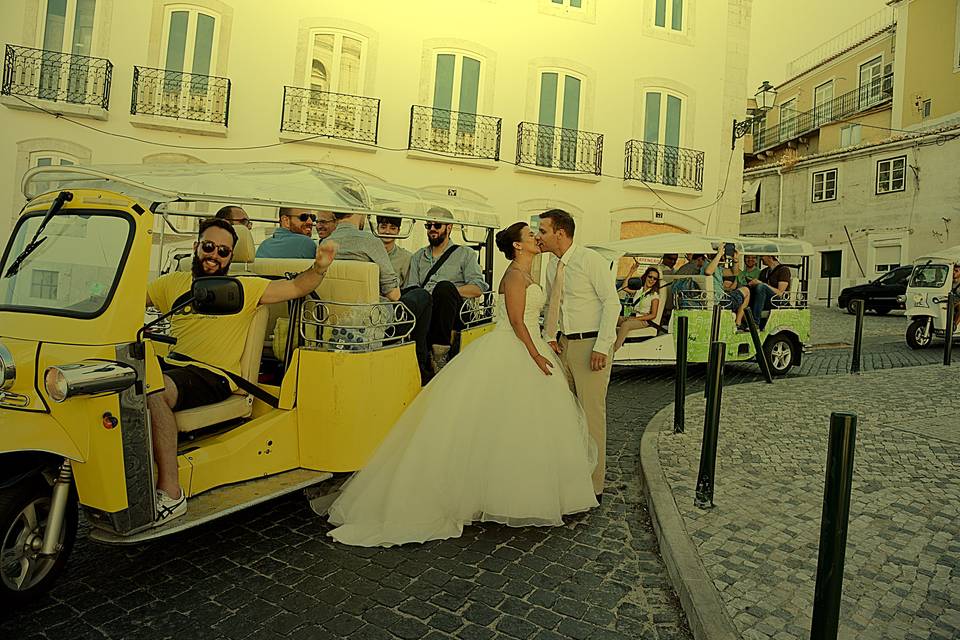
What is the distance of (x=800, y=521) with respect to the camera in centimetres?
436

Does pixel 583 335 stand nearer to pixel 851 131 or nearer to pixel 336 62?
pixel 336 62

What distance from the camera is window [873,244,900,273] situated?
27266 mm

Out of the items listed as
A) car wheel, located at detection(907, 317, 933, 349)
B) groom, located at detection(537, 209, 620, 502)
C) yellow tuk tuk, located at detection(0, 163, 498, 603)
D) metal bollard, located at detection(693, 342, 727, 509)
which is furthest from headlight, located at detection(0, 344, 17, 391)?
car wheel, located at detection(907, 317, 933, 349)

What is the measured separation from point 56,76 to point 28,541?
1505cm

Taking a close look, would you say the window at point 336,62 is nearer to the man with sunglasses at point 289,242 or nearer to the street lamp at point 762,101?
the street lamp at point 762,101

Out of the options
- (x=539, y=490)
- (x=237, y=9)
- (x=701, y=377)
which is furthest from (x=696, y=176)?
(x=539, y=490)

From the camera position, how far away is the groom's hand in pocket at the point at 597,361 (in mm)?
4863

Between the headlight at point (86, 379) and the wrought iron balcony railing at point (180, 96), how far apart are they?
13853 mm

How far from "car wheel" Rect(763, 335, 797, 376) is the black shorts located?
9.01 m

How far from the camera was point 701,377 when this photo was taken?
11031 millimetres

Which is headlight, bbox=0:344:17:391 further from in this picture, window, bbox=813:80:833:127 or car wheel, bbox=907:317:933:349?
window, bbox=813:80:833:127

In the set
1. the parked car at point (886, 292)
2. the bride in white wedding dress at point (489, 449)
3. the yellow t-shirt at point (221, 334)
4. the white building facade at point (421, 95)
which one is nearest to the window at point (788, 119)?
the parked car at point (886, 292)

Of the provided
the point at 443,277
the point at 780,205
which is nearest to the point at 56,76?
the point at 443,277

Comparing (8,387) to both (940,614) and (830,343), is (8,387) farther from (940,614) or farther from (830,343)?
(830,343)
